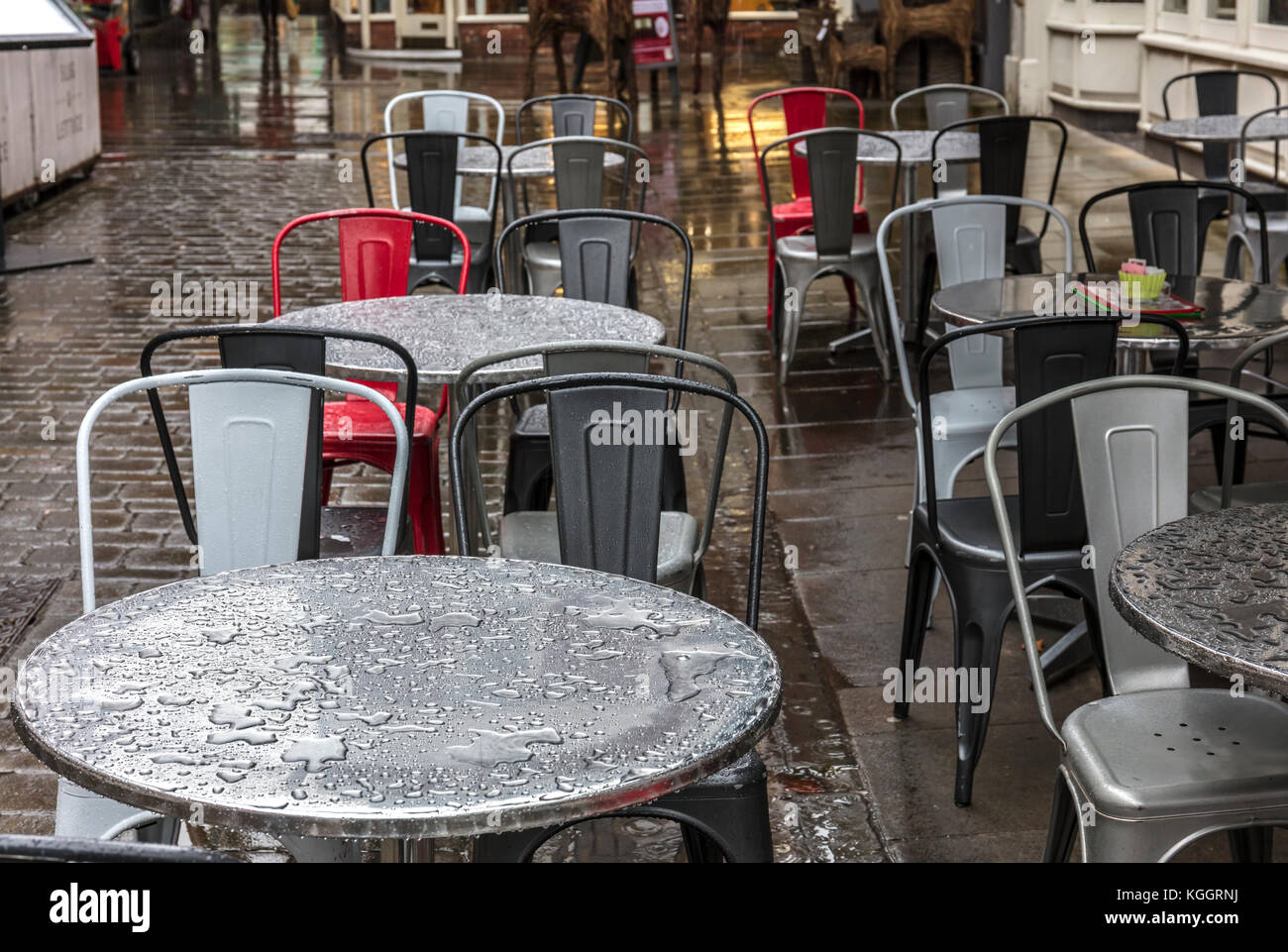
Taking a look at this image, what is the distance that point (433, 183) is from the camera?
6199 millimetres

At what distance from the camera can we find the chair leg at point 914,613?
10.9 feet

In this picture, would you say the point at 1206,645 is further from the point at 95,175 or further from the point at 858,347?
the point at 95,175

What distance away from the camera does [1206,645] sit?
1886mm

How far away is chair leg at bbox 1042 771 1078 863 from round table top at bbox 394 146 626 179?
14.2 ft

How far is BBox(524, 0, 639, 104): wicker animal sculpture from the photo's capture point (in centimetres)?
1441

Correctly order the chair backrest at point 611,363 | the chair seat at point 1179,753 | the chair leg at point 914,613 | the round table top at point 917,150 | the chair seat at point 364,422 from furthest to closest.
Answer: the round table top at point 917,150 → the chair seat at point 364,422 → the chair leg at point 914,613 → the chair backrest at point 611,363 → the chair seat at point 1179,753

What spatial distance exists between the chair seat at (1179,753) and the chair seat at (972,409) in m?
1.38

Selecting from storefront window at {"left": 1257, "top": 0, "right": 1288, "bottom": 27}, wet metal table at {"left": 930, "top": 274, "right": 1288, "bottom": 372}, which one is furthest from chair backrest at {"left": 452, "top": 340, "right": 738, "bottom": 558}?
storefront window at {"left": 1257, "top": 0, "right": 1288, "bottom": 27}

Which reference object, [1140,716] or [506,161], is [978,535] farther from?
[506,161]

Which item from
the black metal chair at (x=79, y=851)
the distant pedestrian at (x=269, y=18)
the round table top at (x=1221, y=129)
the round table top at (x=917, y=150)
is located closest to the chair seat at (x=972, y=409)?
the round table top at (x=917, y=150)

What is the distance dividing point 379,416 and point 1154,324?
6.31ft

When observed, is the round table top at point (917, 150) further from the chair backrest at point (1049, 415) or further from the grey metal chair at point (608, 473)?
the grey metal chair at point (608, 473)

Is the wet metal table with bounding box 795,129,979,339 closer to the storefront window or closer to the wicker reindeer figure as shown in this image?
the storefront window

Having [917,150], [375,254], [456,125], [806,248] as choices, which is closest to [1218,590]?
[375,254]
